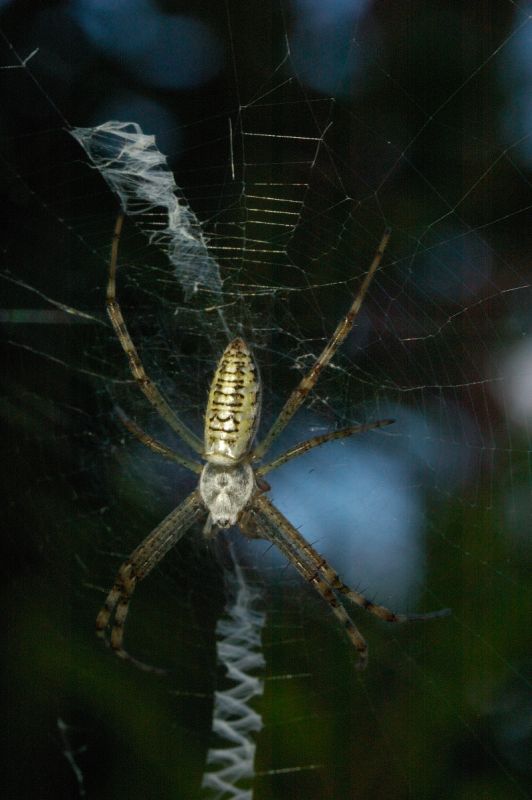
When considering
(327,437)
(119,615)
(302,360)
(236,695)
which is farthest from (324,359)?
(236,695)

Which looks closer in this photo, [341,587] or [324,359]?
[324,359]

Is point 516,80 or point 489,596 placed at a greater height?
point 516,80

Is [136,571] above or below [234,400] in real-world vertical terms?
below

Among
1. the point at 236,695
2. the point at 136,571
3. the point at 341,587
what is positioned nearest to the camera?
the point at 341,587

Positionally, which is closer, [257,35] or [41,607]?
[257,35]

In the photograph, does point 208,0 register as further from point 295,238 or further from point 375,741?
point 375,741

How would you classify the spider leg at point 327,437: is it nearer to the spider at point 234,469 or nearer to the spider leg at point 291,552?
the spider at point 234,469

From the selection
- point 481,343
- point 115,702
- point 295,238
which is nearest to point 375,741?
point 115,702

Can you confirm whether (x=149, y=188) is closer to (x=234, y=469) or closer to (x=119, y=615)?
(x=234, y=469)
